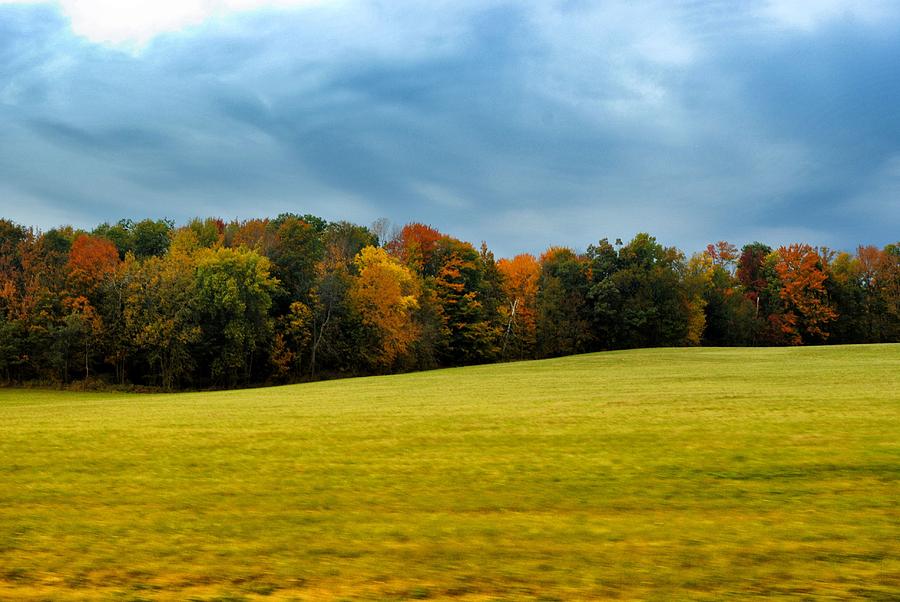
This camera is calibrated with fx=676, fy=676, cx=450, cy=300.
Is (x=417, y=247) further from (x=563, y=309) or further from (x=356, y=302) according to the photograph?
(x=563, y=309)

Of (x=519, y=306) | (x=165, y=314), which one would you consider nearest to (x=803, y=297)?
(x=519, y=306)

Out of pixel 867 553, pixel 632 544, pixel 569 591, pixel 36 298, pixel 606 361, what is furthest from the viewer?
pixel 36 298

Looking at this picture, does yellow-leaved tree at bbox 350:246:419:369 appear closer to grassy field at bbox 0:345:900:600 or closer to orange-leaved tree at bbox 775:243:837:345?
grassy field at bbox 0:345:900:600

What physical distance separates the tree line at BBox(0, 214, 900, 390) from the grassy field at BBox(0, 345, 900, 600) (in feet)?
129

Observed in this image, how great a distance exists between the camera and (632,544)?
5914mm

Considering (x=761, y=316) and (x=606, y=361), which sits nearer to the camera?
(x=606, y=361)

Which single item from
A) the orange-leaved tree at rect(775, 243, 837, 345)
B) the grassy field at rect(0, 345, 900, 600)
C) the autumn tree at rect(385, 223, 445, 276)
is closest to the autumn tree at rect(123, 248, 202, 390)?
the autumn tree at rect(385, 223, 445, 276)

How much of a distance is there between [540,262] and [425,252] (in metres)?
18.6

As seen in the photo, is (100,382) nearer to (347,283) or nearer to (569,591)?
(347,283)

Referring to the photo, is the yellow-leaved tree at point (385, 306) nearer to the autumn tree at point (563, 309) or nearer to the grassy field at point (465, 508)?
the autumn tree at point (563, 309)

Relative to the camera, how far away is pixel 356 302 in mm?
57094

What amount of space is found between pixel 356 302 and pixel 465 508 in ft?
166

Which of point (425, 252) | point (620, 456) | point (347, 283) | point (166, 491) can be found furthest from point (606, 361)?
point (166, 491)

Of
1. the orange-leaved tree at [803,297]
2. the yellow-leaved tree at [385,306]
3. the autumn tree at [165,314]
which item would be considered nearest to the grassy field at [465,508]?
the autumn tree at [165,314]
